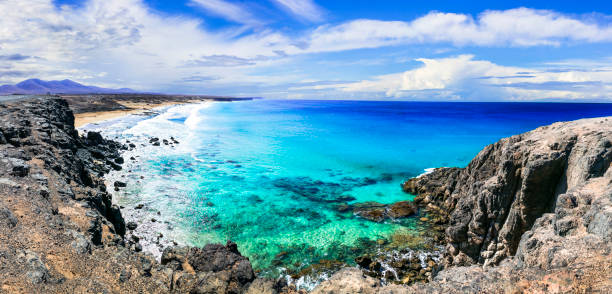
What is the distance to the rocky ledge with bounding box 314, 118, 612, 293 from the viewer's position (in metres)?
7.20

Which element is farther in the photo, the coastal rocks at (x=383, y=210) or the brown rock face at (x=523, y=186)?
the coastal rocks at (x=383, y=210)

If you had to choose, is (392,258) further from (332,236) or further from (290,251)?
(290,251)

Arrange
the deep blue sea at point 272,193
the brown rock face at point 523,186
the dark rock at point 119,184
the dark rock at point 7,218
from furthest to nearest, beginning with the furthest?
the dark rock at point 119,184 < the deep blue sea at point 272,193 < the brown rock face at point 523,186 < the dark rock at point 7,218

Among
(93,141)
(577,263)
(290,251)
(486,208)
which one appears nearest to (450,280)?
(577,263)

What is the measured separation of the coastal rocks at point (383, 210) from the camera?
22827 mm

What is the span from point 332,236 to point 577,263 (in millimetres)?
14188

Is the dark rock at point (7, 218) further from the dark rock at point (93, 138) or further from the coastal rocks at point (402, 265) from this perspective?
the dark rock at point (93, 138)

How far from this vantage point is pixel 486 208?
14.7 m

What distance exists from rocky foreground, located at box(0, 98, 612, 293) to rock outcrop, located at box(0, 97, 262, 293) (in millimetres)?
42

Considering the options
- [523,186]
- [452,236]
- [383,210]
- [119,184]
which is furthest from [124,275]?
[119,184]

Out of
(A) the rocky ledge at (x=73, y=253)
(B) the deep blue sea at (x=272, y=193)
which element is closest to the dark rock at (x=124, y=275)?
(A) the rocky ledge at (x=73, y=253)

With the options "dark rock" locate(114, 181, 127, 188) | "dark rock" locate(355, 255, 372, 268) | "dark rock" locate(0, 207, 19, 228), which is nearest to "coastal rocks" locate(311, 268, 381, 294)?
"dark rock" locate(355, 255, 372, 268)

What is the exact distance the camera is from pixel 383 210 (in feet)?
78.6

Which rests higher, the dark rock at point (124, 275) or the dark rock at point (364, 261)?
the dark rock at point (124, 275)
